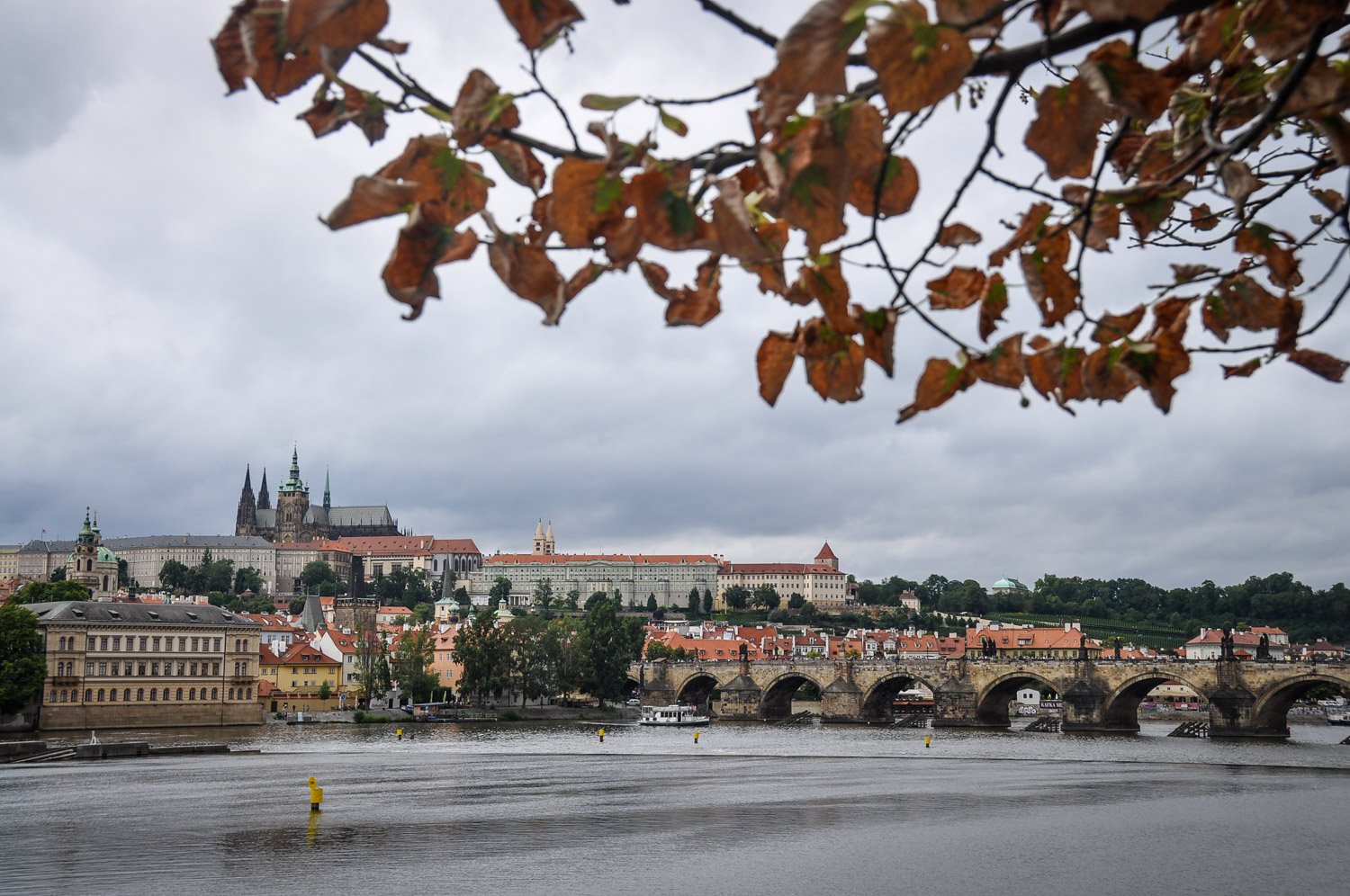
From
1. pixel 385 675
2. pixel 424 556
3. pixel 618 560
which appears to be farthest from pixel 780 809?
pixel 424 556

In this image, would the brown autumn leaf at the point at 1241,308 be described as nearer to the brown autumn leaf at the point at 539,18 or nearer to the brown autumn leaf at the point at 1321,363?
the brown autumn leaf at the point at 1321,363

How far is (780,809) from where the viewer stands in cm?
2536

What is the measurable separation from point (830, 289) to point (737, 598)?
167m

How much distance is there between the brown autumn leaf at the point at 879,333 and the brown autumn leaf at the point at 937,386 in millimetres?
100

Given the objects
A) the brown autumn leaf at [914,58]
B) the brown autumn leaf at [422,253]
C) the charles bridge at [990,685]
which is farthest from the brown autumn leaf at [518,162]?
the charles bridge at [990,685]

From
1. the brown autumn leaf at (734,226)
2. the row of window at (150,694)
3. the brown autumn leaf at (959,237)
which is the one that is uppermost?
the brown autumn leaf at (959,237)

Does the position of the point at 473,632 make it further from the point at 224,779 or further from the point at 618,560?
the point at 618,560

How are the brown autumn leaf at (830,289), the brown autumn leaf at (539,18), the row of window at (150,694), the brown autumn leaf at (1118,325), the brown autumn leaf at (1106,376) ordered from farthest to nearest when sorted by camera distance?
the row of window at (150,694) → the brown autumn leaf at (1118,325) → the brown autumn leaf at (1106,376) → the brown autumn leaf at (830,289) → the brown autumn leaf at (539,18)

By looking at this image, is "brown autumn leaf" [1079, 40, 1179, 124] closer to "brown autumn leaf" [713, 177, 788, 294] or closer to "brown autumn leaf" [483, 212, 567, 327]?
"brown autumn leaf" [713, 177, 788, 294]

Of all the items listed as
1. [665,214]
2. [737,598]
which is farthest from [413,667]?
[737,598]

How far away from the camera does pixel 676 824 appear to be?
2297cm

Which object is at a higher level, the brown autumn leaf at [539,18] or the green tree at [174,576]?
the brown autumn leaf at [539,18]

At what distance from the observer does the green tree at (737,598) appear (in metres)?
167

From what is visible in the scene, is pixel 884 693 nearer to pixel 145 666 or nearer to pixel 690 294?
pixel 145 666
